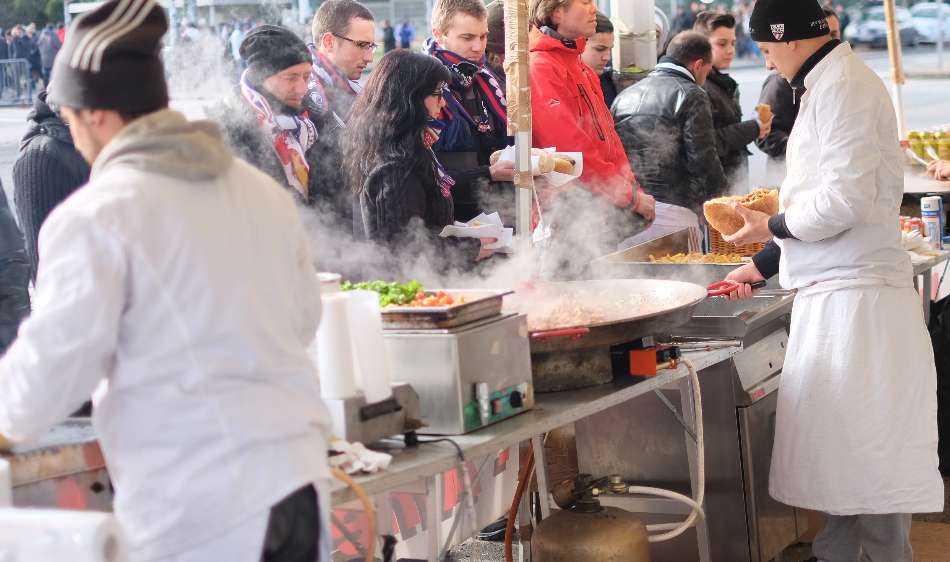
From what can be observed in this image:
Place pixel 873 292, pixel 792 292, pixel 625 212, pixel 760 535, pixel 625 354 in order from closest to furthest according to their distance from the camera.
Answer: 1. pixel 625 354
2. pixel 873 292
3. pixel 760 535
4. pixel 792 292
5. pixel 625 212

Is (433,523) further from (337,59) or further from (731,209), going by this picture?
(337,59)

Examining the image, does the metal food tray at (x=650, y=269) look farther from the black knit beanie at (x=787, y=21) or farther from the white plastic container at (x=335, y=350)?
the white plastic container at (x=335, y=350)

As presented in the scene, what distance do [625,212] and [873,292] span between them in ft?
6.25

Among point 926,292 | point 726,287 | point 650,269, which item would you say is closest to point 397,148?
point 650,269

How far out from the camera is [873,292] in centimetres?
355

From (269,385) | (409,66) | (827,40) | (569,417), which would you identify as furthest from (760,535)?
(269,385)

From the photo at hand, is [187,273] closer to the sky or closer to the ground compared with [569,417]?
closer to the sky

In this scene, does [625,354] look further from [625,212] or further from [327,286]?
[625,212]

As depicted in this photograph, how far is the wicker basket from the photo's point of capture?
4.83m

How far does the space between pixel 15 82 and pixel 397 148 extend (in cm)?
257

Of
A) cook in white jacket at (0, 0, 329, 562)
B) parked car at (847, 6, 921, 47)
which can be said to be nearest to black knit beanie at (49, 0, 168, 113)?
cook in white jacket at (0, 0, 329, 562)

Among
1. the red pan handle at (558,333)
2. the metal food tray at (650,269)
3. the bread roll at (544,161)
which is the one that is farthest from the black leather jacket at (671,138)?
the red pan handle at (558,333)

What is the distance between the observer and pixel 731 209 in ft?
13.1

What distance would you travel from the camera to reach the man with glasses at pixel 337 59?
4586 millimetres
